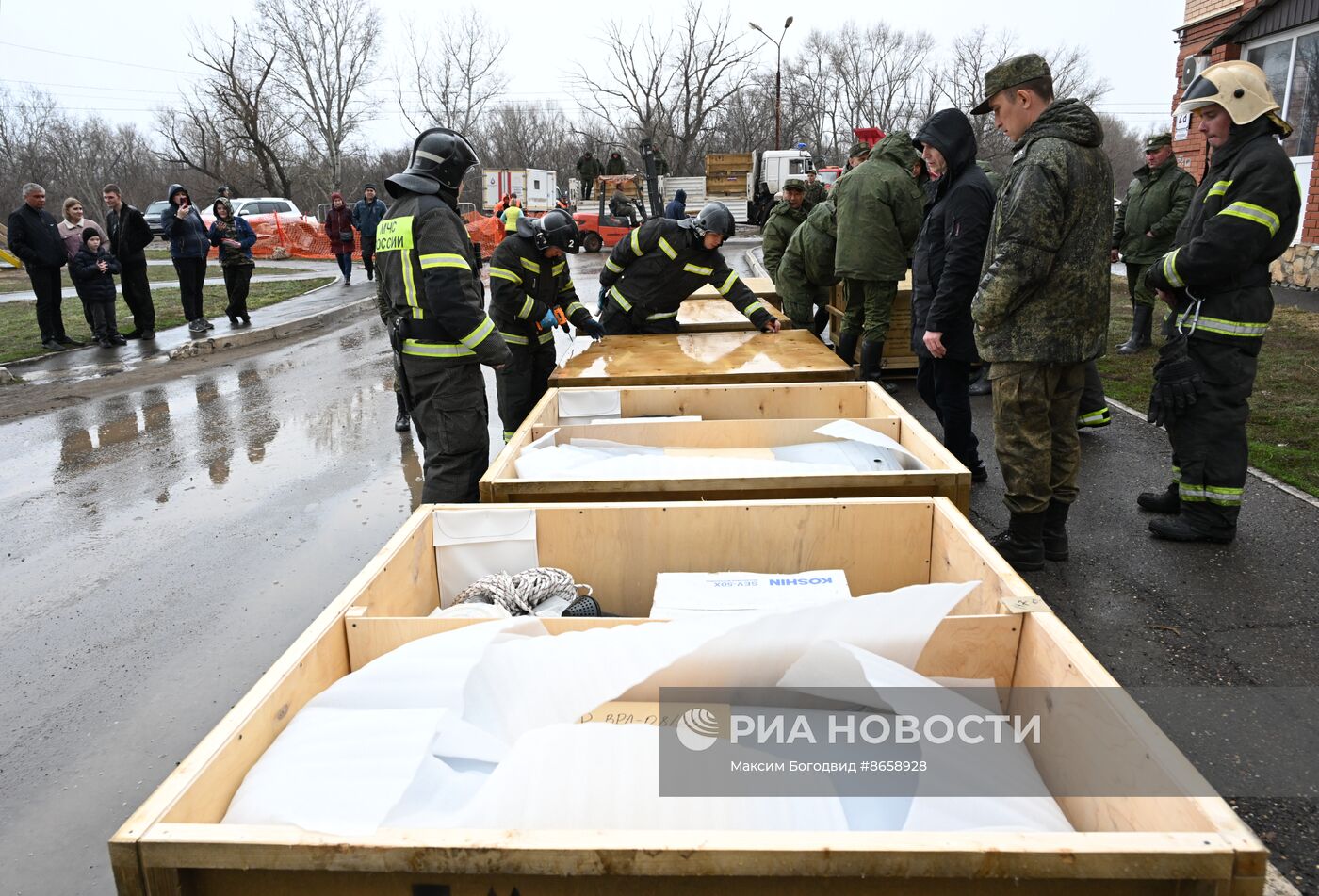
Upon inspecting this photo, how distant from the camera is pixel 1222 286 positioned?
374 centimetres

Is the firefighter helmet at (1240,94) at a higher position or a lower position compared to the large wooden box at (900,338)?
higher

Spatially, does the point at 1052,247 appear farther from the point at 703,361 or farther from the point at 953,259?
the point at 703,361

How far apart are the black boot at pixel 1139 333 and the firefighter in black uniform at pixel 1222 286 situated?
14.7 feet

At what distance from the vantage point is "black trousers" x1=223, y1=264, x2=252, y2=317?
38.6ft

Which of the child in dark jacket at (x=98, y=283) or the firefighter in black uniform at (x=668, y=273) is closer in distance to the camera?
the firefighter in black uniform at (x=668, y=273)

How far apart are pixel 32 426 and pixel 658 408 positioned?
20.1 ft

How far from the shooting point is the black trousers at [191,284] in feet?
38.0

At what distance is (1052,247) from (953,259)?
37.7 inches

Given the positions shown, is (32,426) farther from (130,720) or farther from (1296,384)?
(1296,384)

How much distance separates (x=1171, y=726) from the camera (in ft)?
8.90

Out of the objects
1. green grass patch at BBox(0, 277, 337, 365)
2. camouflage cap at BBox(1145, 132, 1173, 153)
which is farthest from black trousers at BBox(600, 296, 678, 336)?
green grass patch at BBox(0, 277, 337, 365)

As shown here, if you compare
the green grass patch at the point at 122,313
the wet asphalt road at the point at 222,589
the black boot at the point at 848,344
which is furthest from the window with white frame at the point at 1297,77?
the green grass patch at the point at 122,313

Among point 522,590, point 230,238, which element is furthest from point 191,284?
point 522,590

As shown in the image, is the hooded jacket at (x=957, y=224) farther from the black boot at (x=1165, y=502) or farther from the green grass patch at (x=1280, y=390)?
the green grass patch at (x=1280, y=390)
